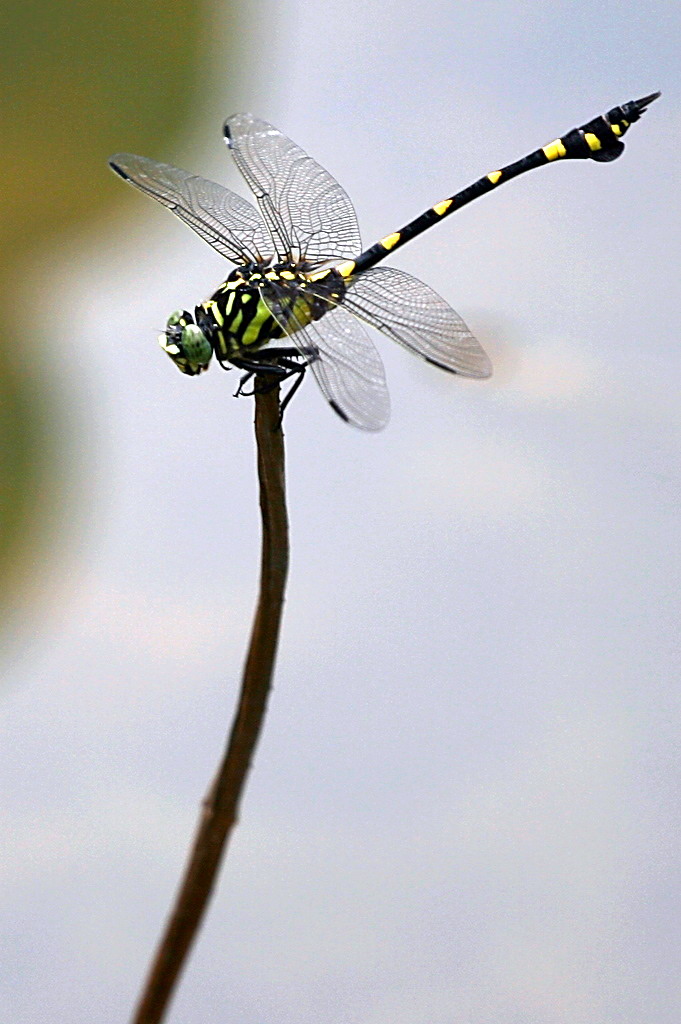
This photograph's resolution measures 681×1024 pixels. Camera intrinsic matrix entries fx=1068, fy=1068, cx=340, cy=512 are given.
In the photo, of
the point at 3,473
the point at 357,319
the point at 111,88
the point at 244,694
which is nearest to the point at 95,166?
the point at 111,88

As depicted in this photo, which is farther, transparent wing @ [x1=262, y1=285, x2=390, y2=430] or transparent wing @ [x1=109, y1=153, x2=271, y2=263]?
transparent wing @ [x1=109, y1=153, x2=271, y2=263]

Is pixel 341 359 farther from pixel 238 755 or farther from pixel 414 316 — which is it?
pixel 238 755

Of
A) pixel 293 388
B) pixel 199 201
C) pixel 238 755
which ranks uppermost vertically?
pixel 199 201

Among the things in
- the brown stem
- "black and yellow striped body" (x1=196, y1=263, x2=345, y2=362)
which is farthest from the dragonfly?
the brown stem

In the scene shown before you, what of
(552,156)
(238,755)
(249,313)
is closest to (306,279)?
(249,313)

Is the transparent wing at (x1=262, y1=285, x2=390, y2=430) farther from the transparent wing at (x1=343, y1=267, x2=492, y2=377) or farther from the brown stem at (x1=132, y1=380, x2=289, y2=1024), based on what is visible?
the brown stem at (x1=132, y1=380, x2=289, y2=1024)

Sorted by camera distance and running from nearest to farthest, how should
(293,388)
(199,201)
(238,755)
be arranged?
(238,755)
(293,388)
(199,201)

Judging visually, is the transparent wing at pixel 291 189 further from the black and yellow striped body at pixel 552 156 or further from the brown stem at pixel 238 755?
the brown stem at pixel 238 755
